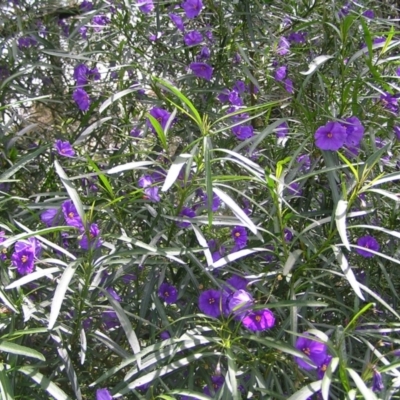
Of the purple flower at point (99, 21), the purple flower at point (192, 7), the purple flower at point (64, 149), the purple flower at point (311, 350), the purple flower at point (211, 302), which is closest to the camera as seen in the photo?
the purple flower at point (311, 350)

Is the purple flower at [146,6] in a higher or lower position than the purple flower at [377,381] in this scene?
higher

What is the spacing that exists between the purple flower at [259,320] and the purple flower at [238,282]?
0.41ft

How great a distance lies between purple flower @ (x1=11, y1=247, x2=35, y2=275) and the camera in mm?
1413

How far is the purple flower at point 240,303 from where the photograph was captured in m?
1.37

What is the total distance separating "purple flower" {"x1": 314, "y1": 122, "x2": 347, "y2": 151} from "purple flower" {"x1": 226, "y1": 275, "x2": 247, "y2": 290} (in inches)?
14.3

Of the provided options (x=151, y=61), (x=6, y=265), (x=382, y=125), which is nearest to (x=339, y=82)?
(x=382, y=125)

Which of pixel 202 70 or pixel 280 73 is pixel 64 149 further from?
pixel 280 73

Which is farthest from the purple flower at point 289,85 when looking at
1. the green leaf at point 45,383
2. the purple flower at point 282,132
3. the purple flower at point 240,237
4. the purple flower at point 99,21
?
the green leaf at point 45,383

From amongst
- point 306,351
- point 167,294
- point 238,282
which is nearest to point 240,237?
point 238,282

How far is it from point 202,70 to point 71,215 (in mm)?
645

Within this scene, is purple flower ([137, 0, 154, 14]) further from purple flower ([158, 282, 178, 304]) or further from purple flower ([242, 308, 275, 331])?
purple flower ([242, 308, 275, 331])

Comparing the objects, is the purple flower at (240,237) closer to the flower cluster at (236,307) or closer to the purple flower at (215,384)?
the flower cluster at (236,307)

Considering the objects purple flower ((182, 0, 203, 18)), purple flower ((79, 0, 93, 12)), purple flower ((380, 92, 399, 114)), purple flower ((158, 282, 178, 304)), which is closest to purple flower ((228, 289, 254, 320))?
purple flower ((158, 282, 178, 304))

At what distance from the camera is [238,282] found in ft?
4.97
